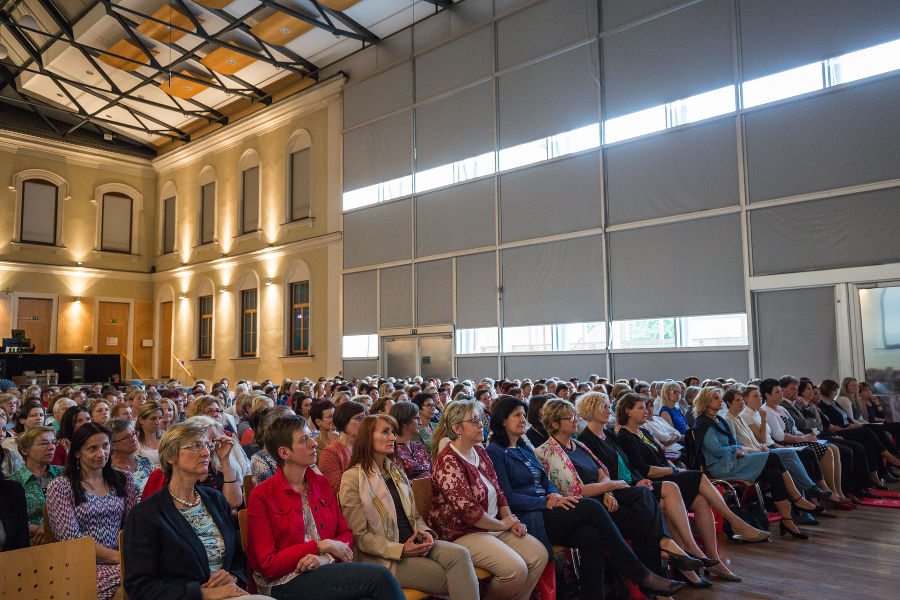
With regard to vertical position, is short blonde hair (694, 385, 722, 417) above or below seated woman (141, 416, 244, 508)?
above

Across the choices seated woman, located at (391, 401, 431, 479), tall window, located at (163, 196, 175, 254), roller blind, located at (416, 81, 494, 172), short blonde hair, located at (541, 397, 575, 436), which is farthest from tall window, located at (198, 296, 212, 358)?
short blonde hair, located at (541, 397, 575, 436)

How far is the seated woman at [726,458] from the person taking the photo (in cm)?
545

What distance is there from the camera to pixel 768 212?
401 inches

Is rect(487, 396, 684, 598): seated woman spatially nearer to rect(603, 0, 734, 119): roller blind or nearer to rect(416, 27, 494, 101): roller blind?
rect(603, 0, 734, 119): roller blind

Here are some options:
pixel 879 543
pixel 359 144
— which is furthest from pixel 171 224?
pixel 879 543

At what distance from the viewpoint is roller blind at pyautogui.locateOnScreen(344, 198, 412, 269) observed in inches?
611

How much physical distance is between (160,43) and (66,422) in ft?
50.4

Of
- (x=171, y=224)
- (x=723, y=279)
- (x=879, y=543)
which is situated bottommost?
(x=879, y=543)

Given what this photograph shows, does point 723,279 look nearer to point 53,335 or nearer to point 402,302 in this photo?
point 402,302

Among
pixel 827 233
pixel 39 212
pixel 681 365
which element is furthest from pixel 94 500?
pixel 39 212

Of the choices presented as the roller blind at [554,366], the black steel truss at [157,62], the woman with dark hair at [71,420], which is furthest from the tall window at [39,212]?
the woman with dark hair at [71,420]

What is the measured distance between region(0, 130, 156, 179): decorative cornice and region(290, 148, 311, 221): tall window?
8.33 metres

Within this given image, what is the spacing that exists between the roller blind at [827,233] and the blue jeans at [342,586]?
9283 millimetres

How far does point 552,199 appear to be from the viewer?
12758 millimetres
